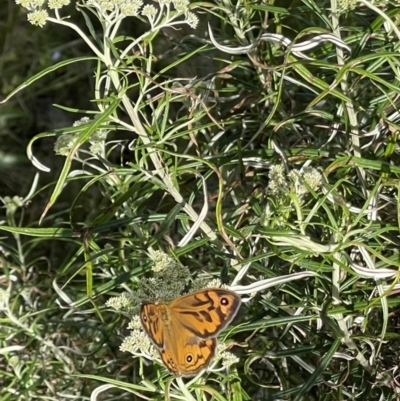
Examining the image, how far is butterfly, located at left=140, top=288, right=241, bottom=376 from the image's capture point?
74 cm

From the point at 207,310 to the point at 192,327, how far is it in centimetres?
4

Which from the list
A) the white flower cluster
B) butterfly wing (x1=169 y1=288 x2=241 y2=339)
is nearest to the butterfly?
butterfly wing (x1=169 y1=288 x2=241 y2=339)

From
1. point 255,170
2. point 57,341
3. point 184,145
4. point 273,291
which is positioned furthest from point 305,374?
point 184,145

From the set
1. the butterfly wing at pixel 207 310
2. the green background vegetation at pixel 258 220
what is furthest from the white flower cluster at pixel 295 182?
the butterfly wing at pixel 207 310

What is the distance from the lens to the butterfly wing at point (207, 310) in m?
0.75

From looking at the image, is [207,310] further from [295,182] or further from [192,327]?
[295,182]

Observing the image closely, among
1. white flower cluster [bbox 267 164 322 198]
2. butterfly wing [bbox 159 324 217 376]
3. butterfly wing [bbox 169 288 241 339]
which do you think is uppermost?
white flower cluster [bbox 267 164 322 198]

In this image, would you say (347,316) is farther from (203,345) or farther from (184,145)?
(184,145)

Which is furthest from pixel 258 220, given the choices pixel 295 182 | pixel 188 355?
pixel 188 355

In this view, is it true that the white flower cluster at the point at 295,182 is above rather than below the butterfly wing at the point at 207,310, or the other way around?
above

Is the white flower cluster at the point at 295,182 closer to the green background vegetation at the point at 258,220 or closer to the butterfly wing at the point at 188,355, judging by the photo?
the green background vegetation at the point at 258,220

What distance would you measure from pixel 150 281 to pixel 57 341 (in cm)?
55

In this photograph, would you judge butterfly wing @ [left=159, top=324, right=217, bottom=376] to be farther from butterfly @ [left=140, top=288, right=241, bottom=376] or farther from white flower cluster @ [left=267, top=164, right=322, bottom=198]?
white flower cluster @ [left=267, top=164, right=322, bottom=198]

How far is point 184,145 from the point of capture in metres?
1.55
